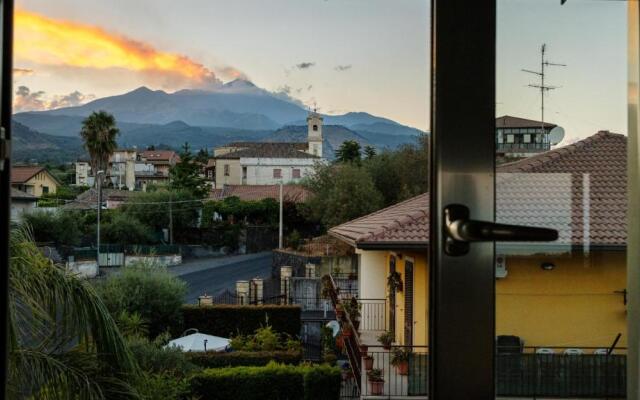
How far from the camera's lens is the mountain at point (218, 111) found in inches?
60.5

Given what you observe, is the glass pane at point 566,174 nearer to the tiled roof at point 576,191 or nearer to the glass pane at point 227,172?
the tiled roof at point 576,191

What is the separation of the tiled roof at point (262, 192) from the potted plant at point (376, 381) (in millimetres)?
614

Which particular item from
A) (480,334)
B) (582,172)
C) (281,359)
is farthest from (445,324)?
(281,359)

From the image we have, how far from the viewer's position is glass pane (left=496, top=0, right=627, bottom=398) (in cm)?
38

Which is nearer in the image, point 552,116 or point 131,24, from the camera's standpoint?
point 552,116

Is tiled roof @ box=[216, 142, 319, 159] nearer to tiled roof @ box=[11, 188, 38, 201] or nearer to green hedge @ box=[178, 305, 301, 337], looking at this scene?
tiled roof @ box=[11, 188, 38, 201]

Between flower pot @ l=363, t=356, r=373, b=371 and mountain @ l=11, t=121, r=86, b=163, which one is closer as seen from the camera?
mountain @ l=11, t=121, r=86, b=163

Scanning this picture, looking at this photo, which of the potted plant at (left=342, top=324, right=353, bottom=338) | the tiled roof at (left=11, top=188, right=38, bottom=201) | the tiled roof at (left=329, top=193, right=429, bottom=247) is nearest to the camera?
the tiled roof at (left=11, top=188, right=38, bottom=201)

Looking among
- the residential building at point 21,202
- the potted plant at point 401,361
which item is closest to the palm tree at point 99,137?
the residential building at point 21,202

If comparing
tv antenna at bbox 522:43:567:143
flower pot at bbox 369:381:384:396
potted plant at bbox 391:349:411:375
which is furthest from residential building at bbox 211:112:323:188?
tv antenna at bbox 522:43:567:143

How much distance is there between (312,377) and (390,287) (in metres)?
0.57

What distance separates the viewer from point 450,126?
0.36 meters

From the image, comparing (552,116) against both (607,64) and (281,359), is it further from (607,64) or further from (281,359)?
(281,359)

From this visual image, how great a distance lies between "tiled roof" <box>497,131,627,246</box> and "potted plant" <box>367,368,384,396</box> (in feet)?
5.78
